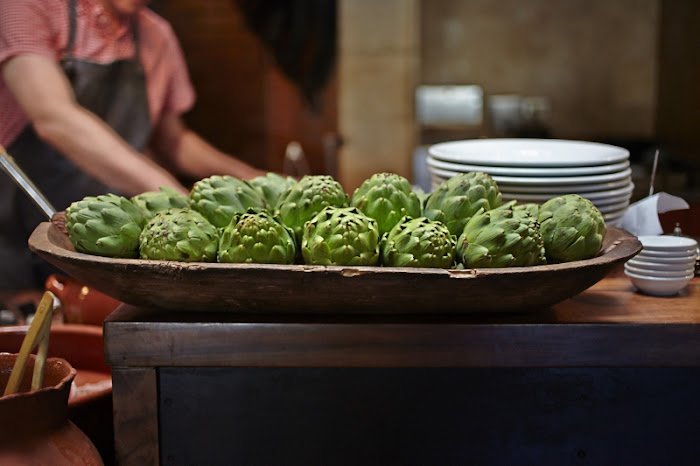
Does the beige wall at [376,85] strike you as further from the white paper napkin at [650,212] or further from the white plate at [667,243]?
the white plate at [667,243]

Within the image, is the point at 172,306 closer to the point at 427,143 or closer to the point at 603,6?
the point at 427,143

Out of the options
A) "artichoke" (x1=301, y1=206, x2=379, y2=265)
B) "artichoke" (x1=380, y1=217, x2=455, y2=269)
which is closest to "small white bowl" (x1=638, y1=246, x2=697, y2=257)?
"artichoke" (x1=380, y1=217, x2=455, y2=269)

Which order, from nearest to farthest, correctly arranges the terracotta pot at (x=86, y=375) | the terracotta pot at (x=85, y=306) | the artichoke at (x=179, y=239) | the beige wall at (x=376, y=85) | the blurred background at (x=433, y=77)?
the artichoke at (x=179, y=239) → the terracotta pot at (x=86, y=375) → the terracotta pot at (x=85, y=306) → the blurred background at (x=433, y=77) → the beige wall at (x=376, y=85)

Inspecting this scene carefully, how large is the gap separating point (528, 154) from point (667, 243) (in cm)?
37

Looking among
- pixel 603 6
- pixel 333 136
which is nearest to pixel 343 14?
pixel 333 136

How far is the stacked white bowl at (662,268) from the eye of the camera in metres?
1.34

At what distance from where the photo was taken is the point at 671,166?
481 centimetres

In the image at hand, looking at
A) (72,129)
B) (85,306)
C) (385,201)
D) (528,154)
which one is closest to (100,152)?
(72,129)

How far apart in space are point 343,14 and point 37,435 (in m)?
3.29

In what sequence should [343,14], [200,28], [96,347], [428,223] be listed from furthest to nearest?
[343,14]
[200,28]
[96,347]
[428,223]

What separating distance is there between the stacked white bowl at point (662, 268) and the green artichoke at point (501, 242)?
295 millimetres

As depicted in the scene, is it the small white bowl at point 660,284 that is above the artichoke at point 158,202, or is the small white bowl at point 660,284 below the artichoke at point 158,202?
below

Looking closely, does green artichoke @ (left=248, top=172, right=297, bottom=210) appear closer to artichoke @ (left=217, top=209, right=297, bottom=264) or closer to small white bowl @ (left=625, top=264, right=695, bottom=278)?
artichoke @ (left=217, top=209, right=297, bottom=264)

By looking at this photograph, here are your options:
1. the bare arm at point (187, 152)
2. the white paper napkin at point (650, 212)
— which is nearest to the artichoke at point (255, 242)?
the white paper napkin at point (650, 212)
